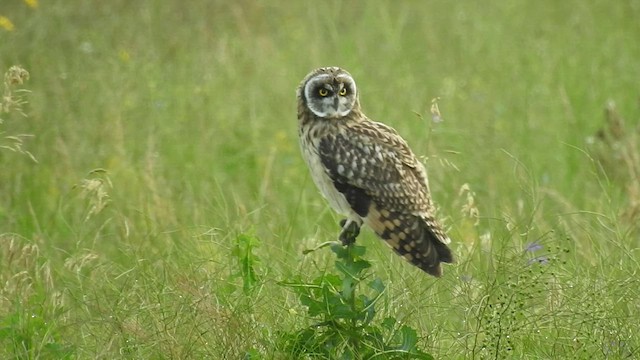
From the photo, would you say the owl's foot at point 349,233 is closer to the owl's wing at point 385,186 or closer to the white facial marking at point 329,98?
the owl's wing at point 385,186

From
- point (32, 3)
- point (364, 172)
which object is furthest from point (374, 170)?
point (32, 3)

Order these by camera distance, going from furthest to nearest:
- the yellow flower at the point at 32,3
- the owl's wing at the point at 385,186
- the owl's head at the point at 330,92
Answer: the yellow flower at the point at 32,3
the owl's head at the point at 330,92
the owl's wing at the point at 385,186

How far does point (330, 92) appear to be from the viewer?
219 inches

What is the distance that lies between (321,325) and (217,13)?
7.38m

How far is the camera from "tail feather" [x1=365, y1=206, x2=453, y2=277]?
522 cm

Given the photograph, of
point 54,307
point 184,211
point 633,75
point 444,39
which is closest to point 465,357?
point 54,307

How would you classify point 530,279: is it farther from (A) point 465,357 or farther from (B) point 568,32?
(B) point 568,32

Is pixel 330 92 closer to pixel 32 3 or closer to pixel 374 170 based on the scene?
pixel 374 170

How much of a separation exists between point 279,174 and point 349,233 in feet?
10.4

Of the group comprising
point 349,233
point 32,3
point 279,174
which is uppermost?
point 32,3

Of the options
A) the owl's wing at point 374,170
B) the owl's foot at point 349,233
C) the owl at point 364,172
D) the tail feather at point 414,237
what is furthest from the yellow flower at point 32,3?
the tail feather at point 414,237

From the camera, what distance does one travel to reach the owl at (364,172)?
17.6ft

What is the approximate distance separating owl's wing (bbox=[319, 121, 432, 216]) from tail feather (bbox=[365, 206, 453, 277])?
4cm

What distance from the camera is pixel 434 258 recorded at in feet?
17.1
